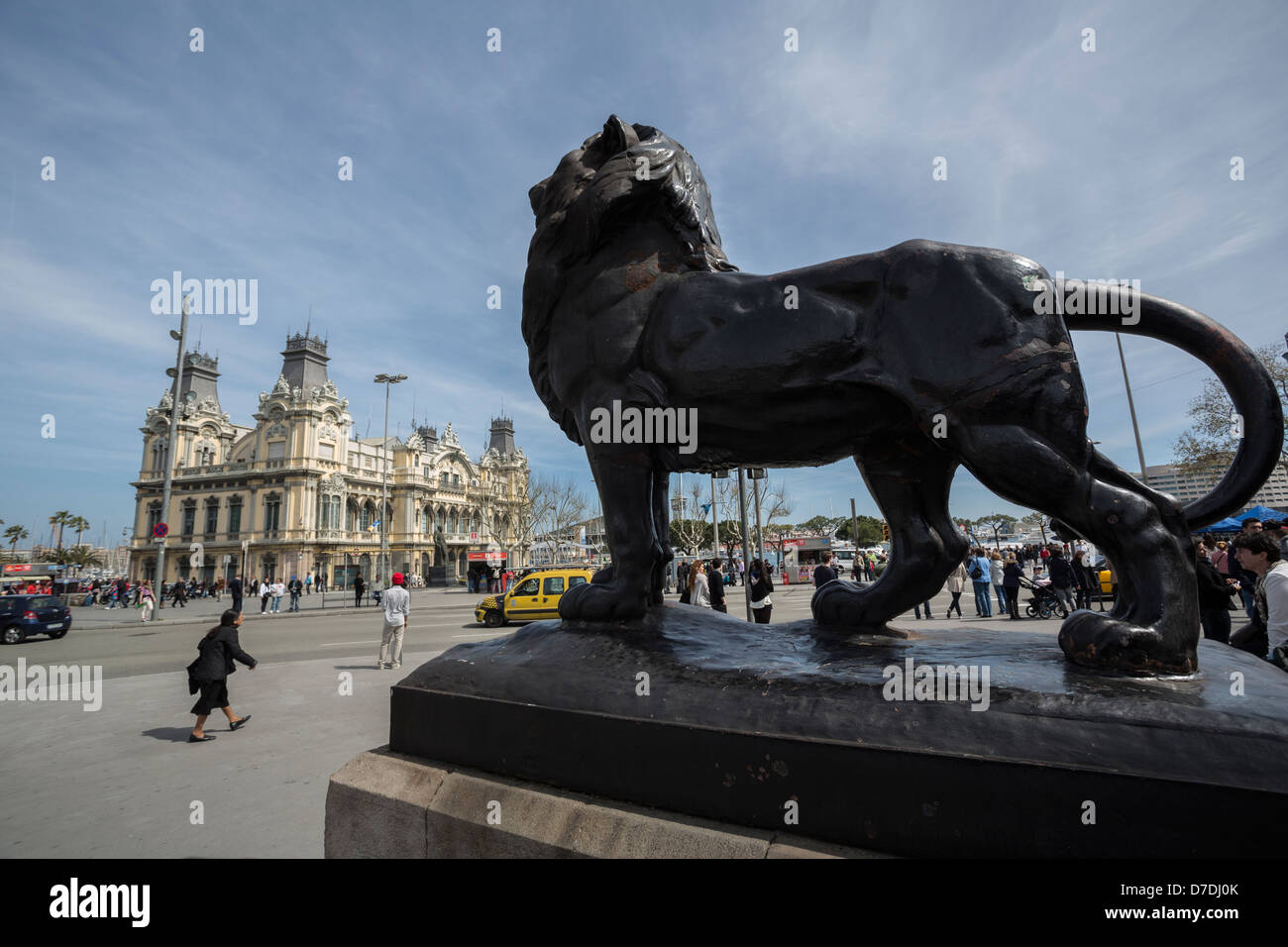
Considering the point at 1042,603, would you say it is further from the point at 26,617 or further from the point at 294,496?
the point at 294,496

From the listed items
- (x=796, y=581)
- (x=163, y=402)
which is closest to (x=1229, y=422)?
(x=796, y=581)

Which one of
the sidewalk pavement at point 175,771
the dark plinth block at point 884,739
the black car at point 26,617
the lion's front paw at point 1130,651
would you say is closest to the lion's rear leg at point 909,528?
the dark plinth block at point 884,739

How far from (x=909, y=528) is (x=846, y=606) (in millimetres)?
363

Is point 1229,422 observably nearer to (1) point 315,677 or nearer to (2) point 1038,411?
(2) point 1038,411

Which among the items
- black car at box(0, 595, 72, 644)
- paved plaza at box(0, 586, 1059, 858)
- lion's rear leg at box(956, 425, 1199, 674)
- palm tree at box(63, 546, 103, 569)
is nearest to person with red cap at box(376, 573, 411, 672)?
paved plaza at box(0, 586, 1059, 858)

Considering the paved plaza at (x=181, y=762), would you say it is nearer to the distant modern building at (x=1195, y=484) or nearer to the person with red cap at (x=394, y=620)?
the person with red cap at (x=394, y=620)

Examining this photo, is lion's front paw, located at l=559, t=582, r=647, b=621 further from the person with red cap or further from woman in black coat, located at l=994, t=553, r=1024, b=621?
woman in black coat, located at l=994, t=553, r=1024, b=621

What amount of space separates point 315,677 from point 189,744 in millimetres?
3192

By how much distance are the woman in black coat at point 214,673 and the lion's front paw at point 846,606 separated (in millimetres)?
6193

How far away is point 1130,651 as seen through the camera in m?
1.47

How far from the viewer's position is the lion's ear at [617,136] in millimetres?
2363

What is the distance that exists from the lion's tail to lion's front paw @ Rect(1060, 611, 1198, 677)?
1.40 ft

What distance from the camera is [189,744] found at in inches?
225

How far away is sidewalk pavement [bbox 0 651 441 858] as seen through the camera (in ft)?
11.9
